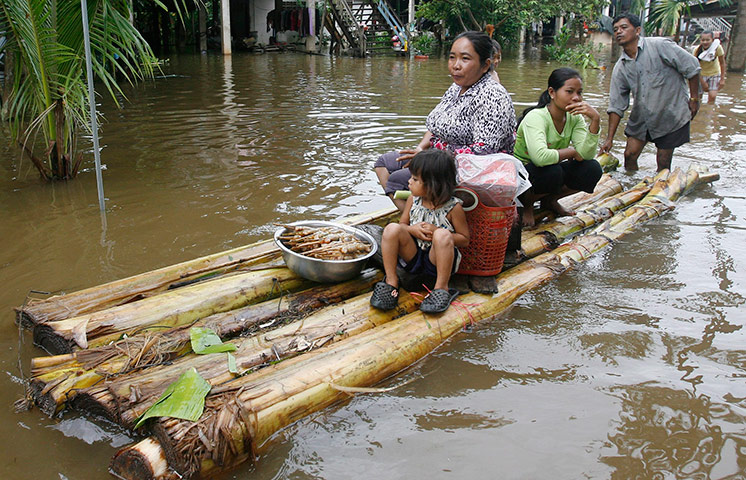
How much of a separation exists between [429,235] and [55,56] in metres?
4.34

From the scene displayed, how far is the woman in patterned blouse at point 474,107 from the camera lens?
373 cm

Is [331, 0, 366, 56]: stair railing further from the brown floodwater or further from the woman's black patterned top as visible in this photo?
the woman's black patterned top

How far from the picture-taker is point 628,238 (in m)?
5.02

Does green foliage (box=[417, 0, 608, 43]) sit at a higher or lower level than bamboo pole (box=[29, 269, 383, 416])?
higher

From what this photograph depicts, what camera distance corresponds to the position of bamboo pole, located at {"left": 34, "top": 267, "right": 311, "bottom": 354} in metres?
2.97

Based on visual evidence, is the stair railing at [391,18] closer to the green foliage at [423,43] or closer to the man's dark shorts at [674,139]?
the green foliage at [423,43]

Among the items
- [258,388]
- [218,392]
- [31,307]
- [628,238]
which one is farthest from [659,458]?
[31,307]

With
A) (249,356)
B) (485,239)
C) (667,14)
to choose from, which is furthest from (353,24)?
(249,356)

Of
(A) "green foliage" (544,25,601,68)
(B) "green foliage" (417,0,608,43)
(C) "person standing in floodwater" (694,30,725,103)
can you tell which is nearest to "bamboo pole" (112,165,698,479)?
(C) "person standing in floodwater" (694,30,725,103)

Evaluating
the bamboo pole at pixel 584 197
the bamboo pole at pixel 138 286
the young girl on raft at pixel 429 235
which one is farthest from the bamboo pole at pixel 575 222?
the bamboo pole at pixel 138 286

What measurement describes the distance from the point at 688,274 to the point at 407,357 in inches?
99.7

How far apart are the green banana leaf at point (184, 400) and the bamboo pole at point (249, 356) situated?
75 mm

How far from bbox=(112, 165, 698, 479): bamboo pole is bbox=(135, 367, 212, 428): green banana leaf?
0.03m

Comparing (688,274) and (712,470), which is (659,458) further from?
(688,274)
